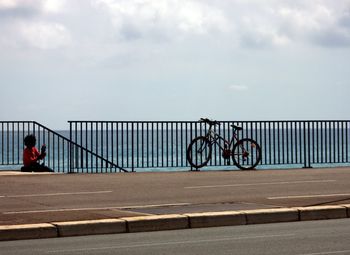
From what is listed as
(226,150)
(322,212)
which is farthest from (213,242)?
(226,150)

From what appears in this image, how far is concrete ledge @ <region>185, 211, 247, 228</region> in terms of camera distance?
46.6 feet

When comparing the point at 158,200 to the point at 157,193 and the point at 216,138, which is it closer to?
the point at 157,193

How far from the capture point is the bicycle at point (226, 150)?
2517 cm

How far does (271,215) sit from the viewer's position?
14.9 metres

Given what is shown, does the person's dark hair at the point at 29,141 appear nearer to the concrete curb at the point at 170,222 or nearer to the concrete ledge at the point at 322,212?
the concrete curb at the point at 170,222

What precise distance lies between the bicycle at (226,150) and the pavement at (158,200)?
4.92 ft

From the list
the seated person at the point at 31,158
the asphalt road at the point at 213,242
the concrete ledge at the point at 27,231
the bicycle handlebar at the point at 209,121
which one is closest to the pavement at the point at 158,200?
the concrete ledge at the point at 27,231

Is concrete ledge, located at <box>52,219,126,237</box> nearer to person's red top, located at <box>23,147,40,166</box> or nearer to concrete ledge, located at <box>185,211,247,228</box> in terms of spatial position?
concrete ledge, located at <box>185,211,247,228</box>

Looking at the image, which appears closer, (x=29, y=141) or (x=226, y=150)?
(x=29, y=141)

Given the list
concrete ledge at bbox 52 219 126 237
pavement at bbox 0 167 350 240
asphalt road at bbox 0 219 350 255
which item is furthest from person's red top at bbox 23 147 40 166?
asphalt road at bbox 0 219 350 255

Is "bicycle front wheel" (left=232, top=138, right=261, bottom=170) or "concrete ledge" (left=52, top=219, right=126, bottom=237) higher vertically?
"bicycle front wheel" (left=232, top=138, right=261, bottom=170)

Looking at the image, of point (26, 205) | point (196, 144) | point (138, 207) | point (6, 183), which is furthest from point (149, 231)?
point (196, 144)

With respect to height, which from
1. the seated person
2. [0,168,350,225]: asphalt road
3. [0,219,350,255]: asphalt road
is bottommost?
[0,219,350,255]: asphalt road

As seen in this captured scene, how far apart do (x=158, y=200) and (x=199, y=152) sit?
8474mm
